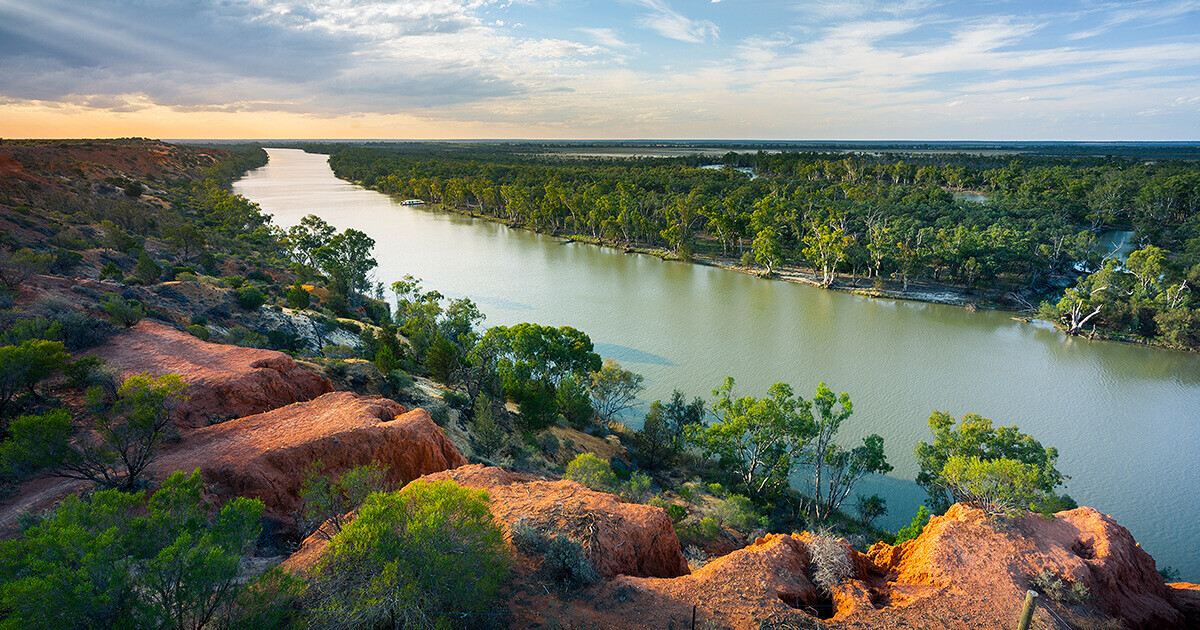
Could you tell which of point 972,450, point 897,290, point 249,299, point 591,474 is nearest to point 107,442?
point 591,474

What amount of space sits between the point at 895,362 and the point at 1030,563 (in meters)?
23.4

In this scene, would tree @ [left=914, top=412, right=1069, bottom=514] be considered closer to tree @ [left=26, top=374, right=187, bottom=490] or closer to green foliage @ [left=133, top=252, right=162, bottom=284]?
tree @ [left=26, top=374, right=187, bottom=490]

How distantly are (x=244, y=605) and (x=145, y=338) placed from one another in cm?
1577

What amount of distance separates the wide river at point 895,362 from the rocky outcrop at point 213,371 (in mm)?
17523

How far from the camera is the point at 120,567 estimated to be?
6.65 meters

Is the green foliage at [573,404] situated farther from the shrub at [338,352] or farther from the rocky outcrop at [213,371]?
the shrub at [338,352]

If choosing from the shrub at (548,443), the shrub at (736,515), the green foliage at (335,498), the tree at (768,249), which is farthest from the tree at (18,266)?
the tree at (768,249)

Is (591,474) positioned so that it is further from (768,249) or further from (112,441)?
(768,249)

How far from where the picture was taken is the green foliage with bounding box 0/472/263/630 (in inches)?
241

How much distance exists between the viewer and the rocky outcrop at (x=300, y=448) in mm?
11852

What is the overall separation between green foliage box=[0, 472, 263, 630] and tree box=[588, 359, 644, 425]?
16.9 metres

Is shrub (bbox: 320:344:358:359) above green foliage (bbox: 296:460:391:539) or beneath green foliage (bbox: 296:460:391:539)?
beneath

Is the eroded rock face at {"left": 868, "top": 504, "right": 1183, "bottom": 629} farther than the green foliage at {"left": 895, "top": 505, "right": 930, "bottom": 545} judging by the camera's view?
No

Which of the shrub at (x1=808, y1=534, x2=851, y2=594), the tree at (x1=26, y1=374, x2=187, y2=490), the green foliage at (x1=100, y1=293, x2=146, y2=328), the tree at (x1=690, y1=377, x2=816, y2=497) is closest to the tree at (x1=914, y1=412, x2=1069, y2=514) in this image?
the tree at (x1=690, y1=377, x2=816, y2=497)
